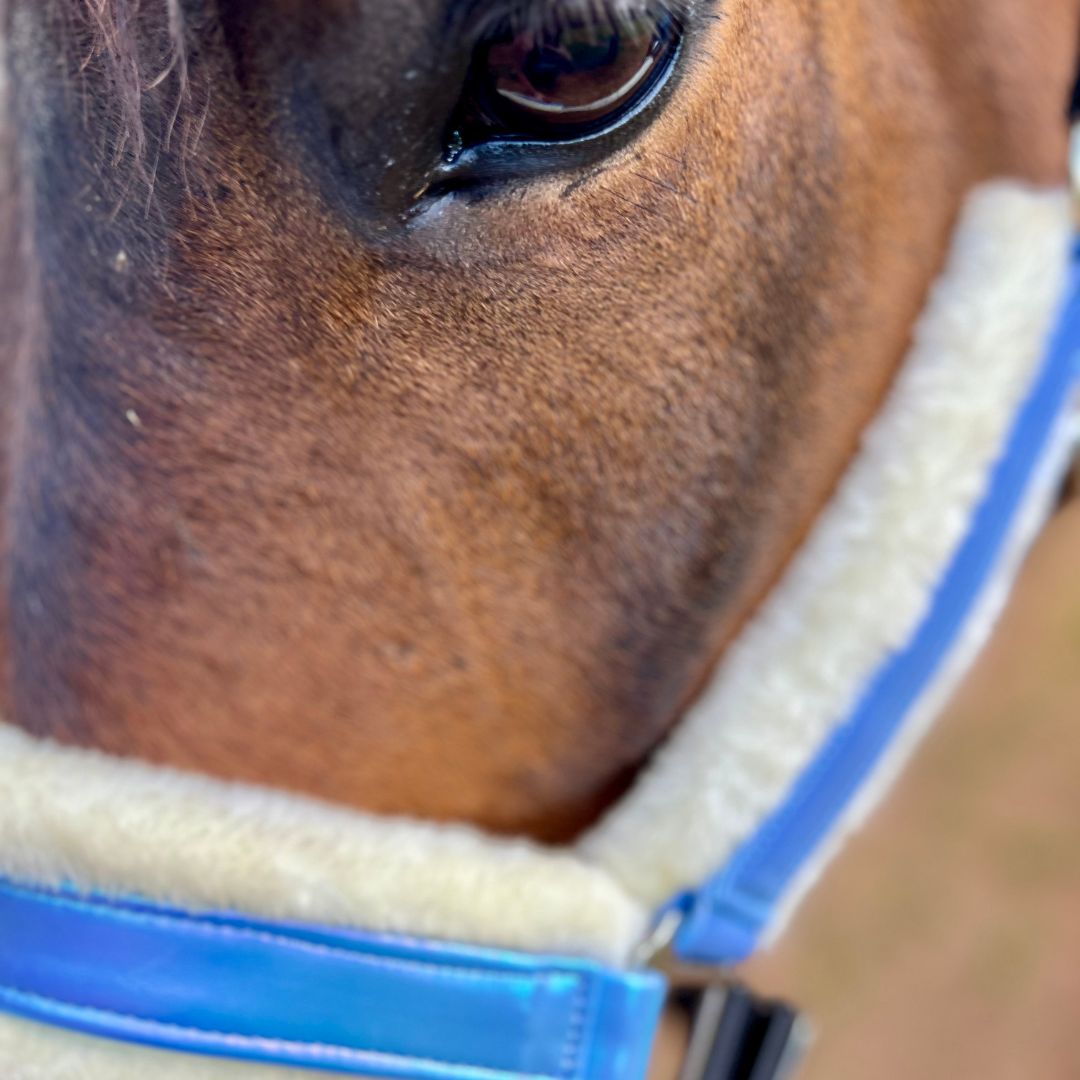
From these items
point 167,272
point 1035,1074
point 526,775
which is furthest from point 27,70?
point 1035,1074

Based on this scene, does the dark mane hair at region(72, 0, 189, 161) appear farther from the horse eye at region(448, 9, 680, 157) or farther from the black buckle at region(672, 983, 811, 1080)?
the black buckle at region(672, 983, 811, 1080)

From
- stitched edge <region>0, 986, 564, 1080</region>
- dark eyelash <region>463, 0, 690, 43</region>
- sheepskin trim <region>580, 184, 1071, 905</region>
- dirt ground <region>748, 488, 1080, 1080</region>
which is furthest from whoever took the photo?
dirt ground <region>748, 488, 1080, 1080</region>

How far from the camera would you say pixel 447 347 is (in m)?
0.45

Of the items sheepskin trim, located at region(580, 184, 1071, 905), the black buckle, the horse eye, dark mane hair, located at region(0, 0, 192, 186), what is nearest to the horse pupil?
the horse eye

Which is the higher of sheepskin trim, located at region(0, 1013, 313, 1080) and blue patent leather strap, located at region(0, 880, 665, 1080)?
blue patent leather strap, located at region(0, 880, 665, 1080)

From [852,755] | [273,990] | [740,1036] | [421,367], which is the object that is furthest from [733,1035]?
[421,367]

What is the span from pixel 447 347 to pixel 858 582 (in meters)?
0.25

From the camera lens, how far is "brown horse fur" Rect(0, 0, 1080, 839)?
16.0 inches

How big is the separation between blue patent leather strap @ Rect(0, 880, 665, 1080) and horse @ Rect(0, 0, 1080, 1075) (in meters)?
0.09

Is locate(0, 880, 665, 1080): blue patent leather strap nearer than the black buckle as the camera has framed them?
Yes

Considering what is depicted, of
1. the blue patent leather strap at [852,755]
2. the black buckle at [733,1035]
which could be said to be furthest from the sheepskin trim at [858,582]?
the black buckle at [733,1035]

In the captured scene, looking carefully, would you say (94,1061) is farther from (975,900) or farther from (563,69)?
(975,900)

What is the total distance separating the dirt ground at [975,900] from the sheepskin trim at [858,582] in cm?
17

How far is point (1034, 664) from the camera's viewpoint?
73cm
